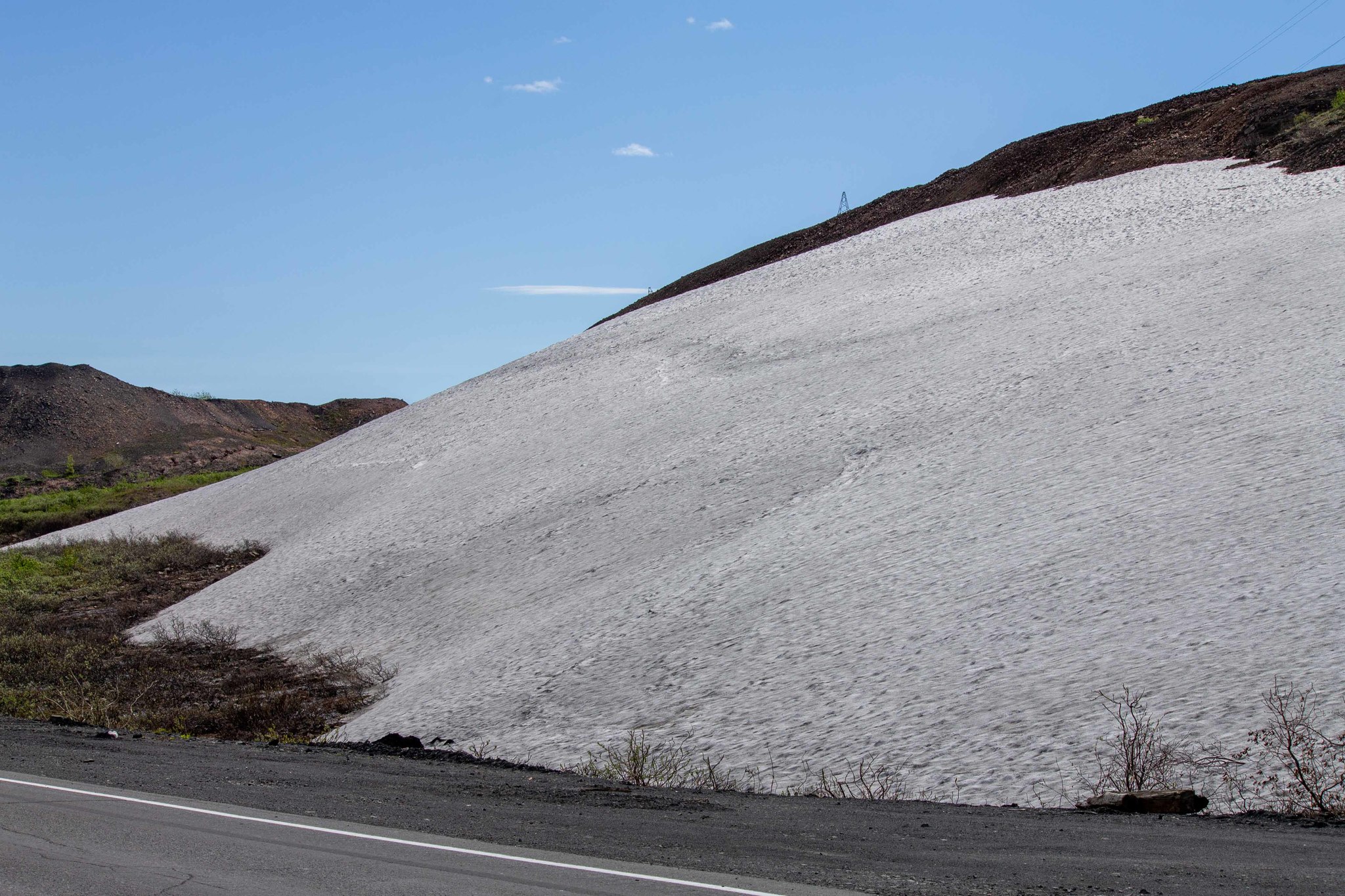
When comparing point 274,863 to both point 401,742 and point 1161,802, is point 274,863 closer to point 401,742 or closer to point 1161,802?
point 401,742

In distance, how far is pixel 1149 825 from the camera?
18.1 feet

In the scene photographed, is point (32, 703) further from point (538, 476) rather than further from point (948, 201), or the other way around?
point (948, 201)

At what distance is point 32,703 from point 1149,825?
41.4ft

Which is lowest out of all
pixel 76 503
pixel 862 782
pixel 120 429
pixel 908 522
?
pixel 862 782

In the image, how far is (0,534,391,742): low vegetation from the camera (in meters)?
11.7

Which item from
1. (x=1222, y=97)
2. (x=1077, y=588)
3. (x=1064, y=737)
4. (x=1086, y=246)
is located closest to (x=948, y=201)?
(x=1222, y=97)

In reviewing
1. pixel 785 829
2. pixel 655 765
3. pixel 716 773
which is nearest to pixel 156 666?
pixel 655 765

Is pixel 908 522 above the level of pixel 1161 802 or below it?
above

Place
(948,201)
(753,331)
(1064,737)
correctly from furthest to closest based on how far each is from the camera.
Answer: (948,201) < (753,331) < (1064,737)

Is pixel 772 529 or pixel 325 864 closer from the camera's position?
pixel 325 864

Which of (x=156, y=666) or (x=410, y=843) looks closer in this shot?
(x=410, y=843)

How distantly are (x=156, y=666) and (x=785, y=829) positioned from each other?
11719mm

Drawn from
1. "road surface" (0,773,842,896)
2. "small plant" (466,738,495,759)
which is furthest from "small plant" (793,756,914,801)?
"small plant" (466,738,495,759)

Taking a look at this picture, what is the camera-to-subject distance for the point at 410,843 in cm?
566
